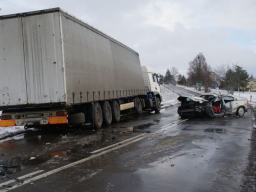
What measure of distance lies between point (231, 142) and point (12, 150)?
6.56 meters

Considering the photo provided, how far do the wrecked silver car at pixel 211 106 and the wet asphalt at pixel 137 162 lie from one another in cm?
556

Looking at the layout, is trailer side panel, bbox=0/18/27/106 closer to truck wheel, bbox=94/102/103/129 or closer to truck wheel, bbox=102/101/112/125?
truck wheel, bbox=94/102/103/129

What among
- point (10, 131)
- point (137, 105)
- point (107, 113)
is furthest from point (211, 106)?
point (10, 131)

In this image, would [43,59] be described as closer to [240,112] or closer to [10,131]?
[10,131]

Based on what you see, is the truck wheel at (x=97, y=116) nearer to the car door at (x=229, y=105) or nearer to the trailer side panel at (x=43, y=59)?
the trailer side panel at (x=43, y=59)

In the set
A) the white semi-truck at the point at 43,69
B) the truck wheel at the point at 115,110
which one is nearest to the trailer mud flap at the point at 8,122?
the white semi-truck at the point at 43,69

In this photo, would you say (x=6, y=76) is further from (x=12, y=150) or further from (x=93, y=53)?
(x=93, y=53)

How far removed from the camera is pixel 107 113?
44.2ft

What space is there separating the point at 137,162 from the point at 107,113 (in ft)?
23.9

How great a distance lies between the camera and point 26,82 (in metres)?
9.52

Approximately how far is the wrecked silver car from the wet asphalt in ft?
18.2

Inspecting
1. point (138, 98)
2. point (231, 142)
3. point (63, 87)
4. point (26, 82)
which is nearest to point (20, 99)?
point (26, 82)

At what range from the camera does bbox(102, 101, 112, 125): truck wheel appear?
513 inches

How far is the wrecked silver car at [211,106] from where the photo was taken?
51.4 feet
